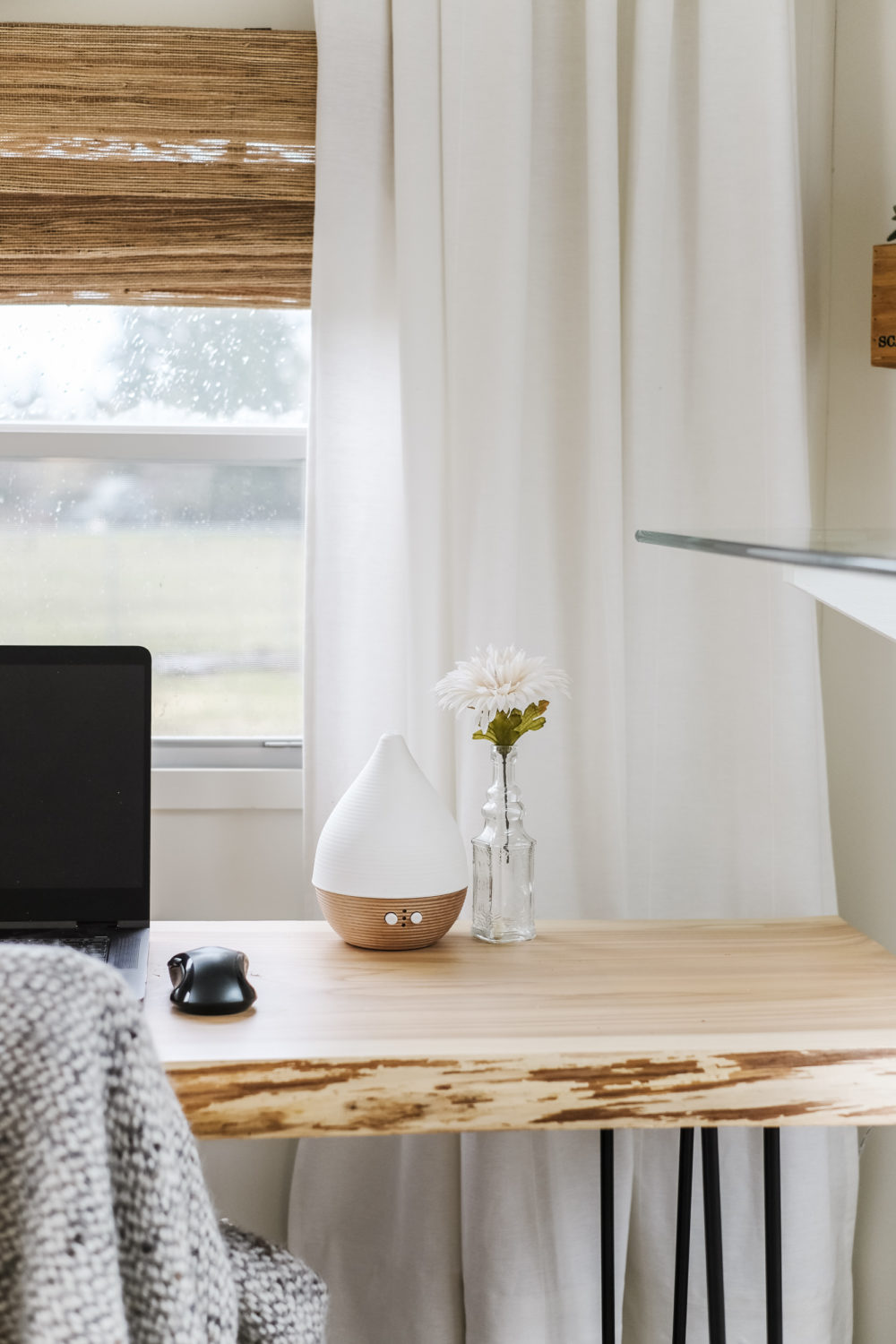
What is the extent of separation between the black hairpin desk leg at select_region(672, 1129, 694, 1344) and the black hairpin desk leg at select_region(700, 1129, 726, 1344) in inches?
3.0

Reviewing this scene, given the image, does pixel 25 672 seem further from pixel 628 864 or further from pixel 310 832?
pixel 628 864

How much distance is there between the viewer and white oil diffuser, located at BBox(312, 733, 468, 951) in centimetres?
117

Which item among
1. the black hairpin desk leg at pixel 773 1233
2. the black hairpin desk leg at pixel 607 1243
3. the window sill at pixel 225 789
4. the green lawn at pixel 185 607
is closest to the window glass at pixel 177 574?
the green lawn at pixel 185 607

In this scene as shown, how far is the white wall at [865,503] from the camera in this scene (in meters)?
1.41

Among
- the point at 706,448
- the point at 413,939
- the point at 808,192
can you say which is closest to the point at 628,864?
the point at 413,939

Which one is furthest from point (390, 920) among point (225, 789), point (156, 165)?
point (156, 165)

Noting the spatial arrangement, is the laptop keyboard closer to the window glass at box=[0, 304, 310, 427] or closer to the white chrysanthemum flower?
the white chrysanthemum flower

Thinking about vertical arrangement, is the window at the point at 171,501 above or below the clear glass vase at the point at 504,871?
above

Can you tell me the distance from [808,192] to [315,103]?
0.66 meters

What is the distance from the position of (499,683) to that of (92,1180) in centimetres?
76

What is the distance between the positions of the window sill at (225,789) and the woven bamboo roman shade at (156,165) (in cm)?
63

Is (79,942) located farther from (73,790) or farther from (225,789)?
(225,789)

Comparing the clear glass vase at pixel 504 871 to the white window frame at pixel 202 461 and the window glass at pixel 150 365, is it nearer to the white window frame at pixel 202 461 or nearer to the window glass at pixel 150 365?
the white window frame at pixel 202 461

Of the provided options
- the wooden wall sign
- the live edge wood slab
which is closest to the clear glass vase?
the live edge wood slab
